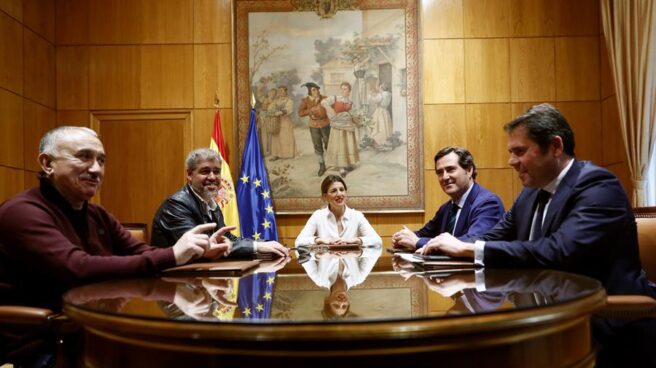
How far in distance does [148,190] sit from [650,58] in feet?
17.8

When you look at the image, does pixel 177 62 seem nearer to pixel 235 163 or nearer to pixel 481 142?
pixel 235 163

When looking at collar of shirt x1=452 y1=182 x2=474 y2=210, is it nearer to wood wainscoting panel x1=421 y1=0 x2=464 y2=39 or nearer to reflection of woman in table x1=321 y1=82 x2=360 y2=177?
reflection of woman in table x1=321 y1=82 x2=360 y2=177

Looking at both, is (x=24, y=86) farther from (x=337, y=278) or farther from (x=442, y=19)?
(x=337, y=278)

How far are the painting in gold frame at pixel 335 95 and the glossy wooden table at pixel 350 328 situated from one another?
471cm

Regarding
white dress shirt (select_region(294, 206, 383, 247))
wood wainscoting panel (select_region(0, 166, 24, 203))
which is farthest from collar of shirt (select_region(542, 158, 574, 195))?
wood wainscoting panel (select_region(0, 166, 24, 203))

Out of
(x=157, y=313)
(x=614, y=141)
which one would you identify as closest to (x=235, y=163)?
(x=614, y=141)

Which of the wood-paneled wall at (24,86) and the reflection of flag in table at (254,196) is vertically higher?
the wood-paneled wall at (24,86)

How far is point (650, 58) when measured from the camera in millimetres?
5195

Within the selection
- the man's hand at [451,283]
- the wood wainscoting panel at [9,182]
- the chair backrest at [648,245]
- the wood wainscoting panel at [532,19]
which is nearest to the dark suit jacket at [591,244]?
the man's hand at [451,283]

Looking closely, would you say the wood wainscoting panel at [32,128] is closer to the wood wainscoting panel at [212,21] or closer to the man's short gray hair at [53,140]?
the wood wainscoting panel at [212,21]

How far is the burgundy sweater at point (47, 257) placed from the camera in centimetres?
185

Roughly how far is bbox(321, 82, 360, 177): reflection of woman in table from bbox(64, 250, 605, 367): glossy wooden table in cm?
474

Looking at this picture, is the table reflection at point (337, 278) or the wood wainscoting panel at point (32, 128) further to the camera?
the wood wainscoting panel at point (32, 128)

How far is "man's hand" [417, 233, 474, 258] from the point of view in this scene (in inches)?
83.7
